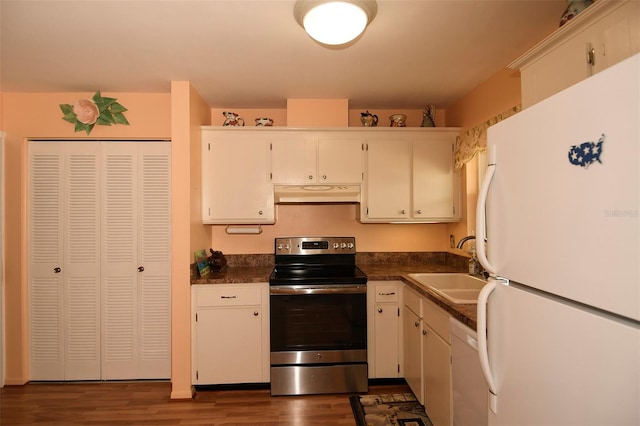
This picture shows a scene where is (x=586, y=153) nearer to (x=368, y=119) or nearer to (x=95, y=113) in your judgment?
(x=368, y=119)

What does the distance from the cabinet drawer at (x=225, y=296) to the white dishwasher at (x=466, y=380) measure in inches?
61.0

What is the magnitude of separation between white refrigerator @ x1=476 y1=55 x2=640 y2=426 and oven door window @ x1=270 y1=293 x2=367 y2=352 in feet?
4.95

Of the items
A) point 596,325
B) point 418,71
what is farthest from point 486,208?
point 418,71

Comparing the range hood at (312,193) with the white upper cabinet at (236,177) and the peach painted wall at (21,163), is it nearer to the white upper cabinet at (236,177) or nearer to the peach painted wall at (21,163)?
the white upper cabinet at (236,177)

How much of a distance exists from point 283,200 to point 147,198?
118 cm

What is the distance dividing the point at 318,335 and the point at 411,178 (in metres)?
1.61

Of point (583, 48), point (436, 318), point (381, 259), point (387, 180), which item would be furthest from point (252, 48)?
point (381, 259)

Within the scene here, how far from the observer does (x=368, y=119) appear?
302cm

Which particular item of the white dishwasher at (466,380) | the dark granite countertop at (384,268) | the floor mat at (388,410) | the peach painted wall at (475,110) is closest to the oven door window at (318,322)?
the dark granite countertop at (384,268)

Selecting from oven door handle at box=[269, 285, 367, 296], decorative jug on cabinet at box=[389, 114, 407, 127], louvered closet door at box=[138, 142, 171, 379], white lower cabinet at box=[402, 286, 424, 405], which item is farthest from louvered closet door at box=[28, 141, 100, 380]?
decorative jug on cabinet at box=[389, 114, 407, 127]

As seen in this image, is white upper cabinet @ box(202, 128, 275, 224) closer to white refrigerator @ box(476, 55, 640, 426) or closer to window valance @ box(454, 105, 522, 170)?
window valance @ box(454, 105, 522, 170)

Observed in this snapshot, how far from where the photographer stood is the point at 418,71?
7.88 feet

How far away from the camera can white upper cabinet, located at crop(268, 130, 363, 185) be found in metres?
2.89

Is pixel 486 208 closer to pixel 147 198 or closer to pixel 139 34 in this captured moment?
pixel 139 34
